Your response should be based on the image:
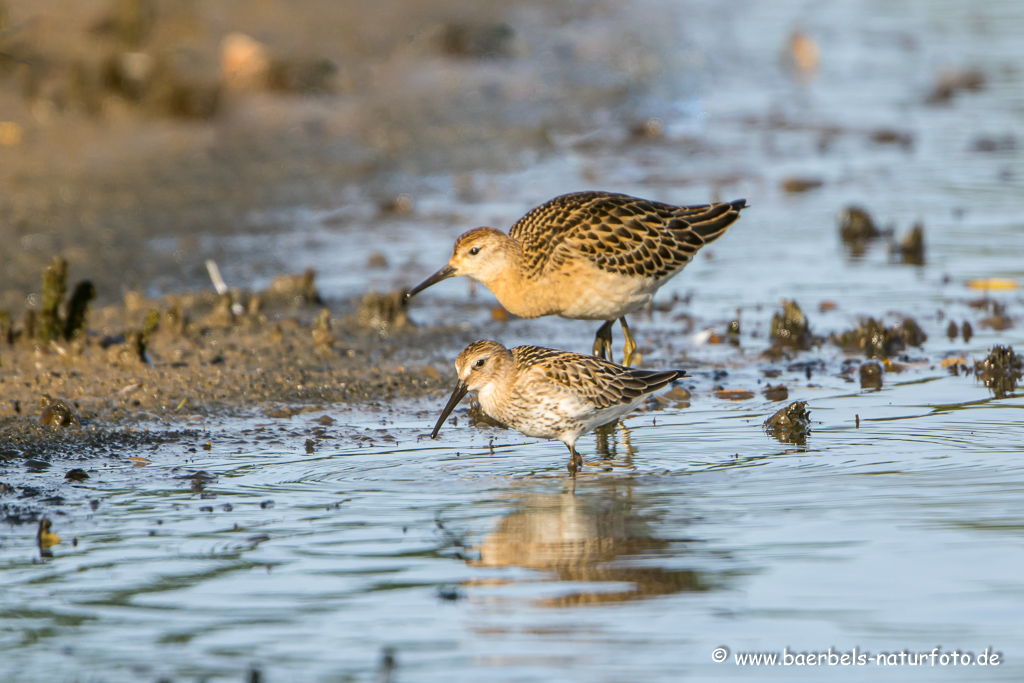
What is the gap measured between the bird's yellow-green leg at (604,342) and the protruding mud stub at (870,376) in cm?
162

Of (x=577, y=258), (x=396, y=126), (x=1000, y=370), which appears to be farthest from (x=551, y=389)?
(x=396, y=126)

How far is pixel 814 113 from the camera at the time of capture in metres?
18.0

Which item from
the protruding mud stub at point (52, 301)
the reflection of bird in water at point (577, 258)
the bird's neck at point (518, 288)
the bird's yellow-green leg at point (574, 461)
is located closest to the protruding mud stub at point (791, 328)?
the reflection of bird in water at point (577, 258)

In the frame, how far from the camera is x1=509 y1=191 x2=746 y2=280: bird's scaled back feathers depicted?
828 centimetres

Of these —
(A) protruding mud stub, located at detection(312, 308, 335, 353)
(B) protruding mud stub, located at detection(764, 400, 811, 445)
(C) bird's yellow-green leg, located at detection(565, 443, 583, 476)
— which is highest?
(A) protruding mud stub, located at detection(312, 308, 335, 353)

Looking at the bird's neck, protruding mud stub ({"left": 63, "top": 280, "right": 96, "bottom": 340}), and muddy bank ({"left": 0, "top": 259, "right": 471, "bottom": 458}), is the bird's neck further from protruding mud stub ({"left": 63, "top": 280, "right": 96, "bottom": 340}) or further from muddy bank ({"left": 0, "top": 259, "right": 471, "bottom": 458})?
protruding mud stub ({"left": 63, "top": 280, "right": 96, "bottom": 340})

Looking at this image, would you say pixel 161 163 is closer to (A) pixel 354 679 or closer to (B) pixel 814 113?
(B) pixel 814 113

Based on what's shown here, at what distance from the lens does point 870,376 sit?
8.55 meters

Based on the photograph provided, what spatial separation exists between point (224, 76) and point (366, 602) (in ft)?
43.1

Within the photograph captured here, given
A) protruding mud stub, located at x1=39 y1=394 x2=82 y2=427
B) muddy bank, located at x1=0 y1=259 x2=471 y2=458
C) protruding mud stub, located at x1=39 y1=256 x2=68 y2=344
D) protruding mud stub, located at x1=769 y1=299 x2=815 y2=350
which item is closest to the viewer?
protruding mud stub, located at x1=39 y1=394 x2=82 y2=427

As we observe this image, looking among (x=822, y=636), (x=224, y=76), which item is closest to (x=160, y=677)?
(x=822, y=636)

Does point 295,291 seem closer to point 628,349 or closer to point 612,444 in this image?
point 628,349

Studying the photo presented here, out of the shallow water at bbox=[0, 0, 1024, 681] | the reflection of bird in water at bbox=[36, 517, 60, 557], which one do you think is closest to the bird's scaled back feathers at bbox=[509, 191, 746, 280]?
the shallow water at bbox=[0, 0, 1024, 681]

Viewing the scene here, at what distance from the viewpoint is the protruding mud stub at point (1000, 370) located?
8164mm
